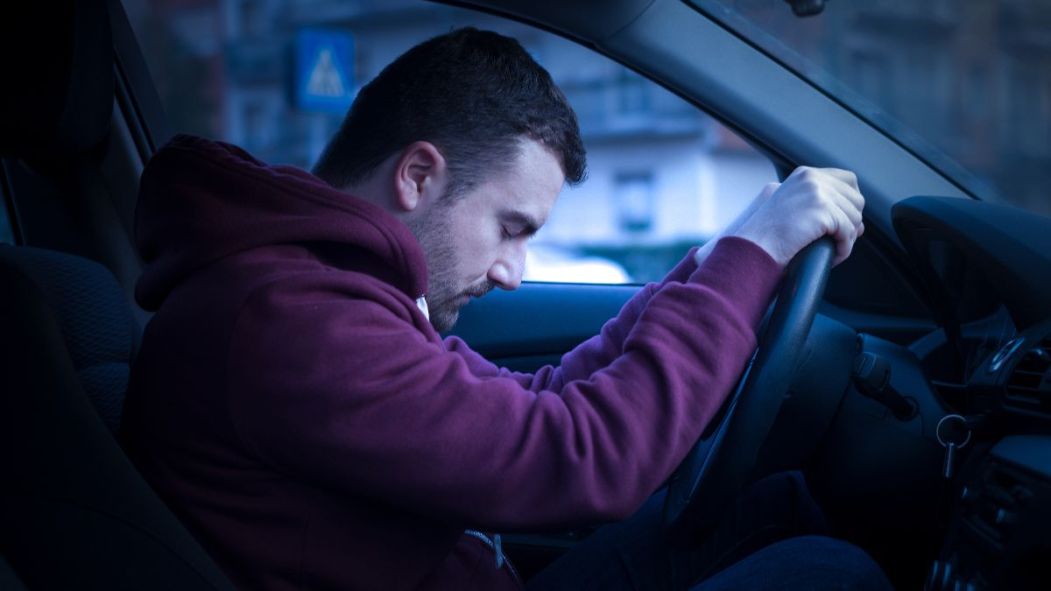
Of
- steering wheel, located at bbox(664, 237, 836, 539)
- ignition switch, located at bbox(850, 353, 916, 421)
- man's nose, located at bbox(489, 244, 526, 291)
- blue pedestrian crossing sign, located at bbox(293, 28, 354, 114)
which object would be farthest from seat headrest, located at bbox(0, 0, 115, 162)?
blue pedestrian crossing sign, located at bbox(293, 28, 354, 114)

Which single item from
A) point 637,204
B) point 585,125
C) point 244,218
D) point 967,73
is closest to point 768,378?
point 244,218

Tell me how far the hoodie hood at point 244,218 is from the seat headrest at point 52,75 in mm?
671

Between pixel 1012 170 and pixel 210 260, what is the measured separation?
592 inches

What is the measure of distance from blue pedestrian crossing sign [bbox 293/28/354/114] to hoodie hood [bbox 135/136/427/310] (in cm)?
300

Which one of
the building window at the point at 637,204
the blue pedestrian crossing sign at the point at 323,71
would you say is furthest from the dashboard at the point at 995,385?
the building window at the point at 637,204

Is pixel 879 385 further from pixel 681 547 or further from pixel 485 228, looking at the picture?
pixel 485 228

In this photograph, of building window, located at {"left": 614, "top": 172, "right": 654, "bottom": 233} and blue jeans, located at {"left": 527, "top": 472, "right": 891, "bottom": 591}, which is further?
building window, located at {"left": 614, "top": 172, "right": 654, "bottom": 233}

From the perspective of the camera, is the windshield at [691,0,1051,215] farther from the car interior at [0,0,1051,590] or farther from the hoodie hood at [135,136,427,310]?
the hoodie hood at [135,136,427,310]

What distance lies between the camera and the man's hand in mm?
1143

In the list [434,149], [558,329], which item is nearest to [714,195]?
[558,329]

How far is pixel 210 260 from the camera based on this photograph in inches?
42.2

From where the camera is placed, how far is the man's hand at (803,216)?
1143mm

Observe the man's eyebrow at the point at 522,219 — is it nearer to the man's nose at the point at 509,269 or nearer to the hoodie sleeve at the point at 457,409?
the man's nose at the point at 509,269

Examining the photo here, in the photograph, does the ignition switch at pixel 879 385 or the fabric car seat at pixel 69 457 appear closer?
the fabric car seat at pixel 69 457
